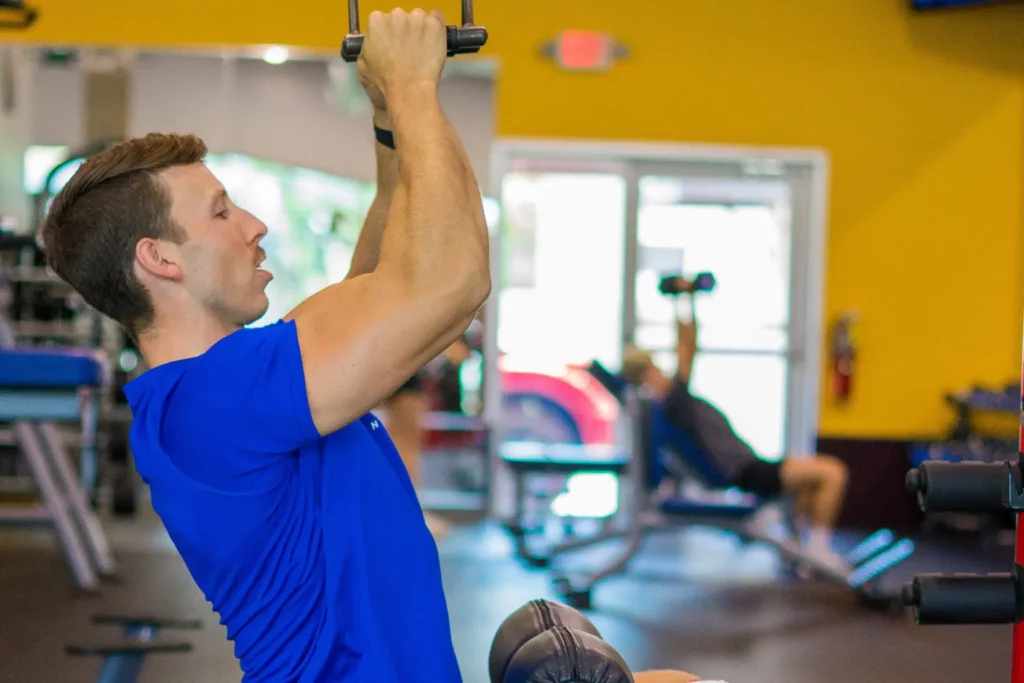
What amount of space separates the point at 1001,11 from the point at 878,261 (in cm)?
150

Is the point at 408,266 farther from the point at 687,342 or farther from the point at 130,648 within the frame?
the point at 687,342

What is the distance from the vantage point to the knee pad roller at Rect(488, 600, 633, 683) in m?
1.20

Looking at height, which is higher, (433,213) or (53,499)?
(433,213)

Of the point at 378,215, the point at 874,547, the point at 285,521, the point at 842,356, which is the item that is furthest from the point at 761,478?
the point at 285,521

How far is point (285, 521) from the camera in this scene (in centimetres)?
114

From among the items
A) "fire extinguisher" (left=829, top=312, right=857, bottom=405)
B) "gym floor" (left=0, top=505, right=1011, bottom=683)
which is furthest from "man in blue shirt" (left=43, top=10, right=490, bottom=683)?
"fire extinguisher" (left=829, top=312, right=857, bottom=405)

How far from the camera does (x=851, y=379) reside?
5934mm

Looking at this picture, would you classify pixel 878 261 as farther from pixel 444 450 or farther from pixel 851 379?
pixel 444 450

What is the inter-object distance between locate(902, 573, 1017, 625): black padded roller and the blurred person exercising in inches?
115

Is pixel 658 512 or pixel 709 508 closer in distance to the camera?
pixel 709 508

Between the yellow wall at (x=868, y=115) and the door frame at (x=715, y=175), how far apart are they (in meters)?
0.09

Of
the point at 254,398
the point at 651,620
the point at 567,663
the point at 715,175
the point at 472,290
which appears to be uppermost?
the point at 715,175

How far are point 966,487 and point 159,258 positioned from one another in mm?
964

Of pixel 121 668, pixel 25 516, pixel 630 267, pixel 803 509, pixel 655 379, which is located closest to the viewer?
pixel 121 668
